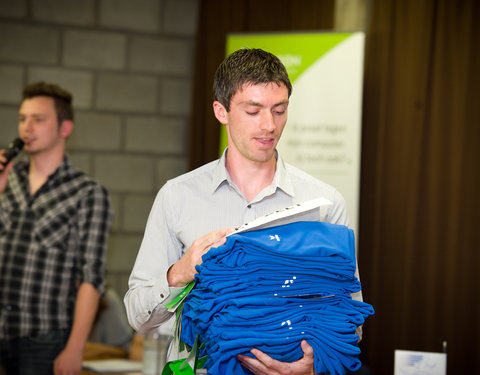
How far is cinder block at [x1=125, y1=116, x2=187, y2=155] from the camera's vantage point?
15.6 feet

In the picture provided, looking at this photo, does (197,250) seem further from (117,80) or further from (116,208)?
(117,80)

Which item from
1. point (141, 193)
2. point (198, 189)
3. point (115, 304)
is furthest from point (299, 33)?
point (198, 189)

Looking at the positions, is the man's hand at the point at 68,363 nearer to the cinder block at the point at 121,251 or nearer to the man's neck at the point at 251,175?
the man's neck at the point at 251,175

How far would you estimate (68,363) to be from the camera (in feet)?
8.70

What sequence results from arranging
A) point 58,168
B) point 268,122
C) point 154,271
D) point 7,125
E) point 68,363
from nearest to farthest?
point 268,122 → point 154,271 → point 68,363 → point 58,168 → point 7,125

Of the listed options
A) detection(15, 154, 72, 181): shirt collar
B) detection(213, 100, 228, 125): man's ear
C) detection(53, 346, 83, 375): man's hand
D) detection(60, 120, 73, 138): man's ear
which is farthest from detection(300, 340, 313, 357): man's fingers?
detection(60, 120, 73, 138): man's ear

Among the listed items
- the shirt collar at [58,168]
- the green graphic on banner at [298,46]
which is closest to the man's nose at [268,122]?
the shirt collar at [58,168]

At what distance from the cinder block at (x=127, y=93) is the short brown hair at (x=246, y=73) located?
3.16 metres

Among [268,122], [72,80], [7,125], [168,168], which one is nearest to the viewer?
[268,122]

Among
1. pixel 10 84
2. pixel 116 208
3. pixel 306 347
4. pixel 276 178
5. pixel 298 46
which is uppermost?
pixel 298 46

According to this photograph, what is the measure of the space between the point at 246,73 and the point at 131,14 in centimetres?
338

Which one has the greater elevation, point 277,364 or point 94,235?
point 94,235

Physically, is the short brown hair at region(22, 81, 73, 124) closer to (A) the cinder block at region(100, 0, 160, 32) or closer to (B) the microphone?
(B) the microphone

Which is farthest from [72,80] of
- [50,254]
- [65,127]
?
[50,254]
